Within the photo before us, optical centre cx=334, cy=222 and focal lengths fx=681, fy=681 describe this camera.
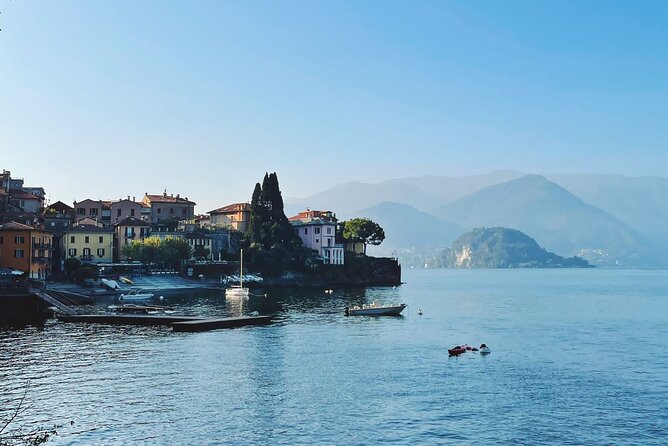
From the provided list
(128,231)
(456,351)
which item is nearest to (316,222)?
(128,231)

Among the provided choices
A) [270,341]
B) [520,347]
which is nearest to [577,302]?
[520,347]

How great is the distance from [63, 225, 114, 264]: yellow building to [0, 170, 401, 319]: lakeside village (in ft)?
0.72

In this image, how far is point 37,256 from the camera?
4683 inches

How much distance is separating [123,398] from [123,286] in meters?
93.3

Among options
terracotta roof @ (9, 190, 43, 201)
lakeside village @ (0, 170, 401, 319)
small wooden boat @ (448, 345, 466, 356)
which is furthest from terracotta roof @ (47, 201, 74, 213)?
small wooden boat @ (448, 345, 466, 356)

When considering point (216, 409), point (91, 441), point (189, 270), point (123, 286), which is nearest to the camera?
point (91, 441)

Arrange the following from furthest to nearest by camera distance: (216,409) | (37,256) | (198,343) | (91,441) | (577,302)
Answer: (577,302) < (37,256) < (198,343) < (216,409) < (91,441)

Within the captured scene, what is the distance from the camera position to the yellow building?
497ft

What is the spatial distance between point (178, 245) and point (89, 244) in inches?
774

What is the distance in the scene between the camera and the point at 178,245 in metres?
159

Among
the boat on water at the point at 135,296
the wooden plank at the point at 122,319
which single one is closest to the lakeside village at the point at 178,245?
the boat on water at the point at 135,296

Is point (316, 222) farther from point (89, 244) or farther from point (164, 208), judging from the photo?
point (89, 244)

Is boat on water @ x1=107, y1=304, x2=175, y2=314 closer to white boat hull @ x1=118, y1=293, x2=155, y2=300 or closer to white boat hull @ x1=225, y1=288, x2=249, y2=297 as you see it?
white boat hull @ x1=118, y1=293, x2=155, y2=300

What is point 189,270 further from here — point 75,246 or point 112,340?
point 112,340
